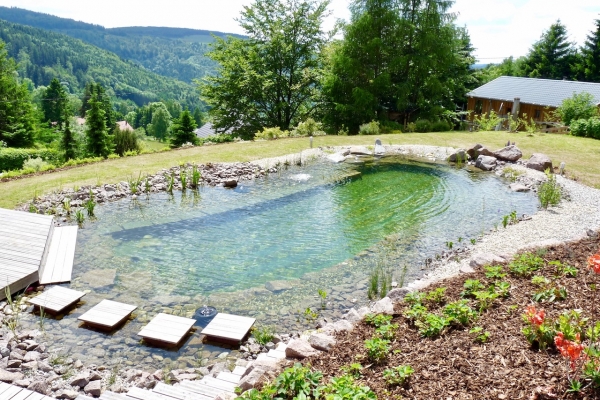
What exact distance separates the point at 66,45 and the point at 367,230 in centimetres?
17151

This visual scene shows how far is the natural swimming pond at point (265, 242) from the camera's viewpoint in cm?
629

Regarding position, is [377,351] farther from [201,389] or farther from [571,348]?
[201,389]

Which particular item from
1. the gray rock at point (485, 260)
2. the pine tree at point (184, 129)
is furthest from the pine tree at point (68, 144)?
the gray rock at point (485, 260)

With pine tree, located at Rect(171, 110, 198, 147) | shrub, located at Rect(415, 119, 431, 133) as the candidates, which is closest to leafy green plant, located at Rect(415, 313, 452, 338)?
shrub, located at Rect(415, 119, 431, 133)

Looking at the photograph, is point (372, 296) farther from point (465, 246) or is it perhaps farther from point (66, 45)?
point (66, 45)

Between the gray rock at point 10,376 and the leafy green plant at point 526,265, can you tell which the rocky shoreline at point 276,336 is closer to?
the gray rock at point 10,376

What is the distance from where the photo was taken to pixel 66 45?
14662 centimetres

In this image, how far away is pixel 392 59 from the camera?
2467 centimetres

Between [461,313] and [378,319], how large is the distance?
0.93m

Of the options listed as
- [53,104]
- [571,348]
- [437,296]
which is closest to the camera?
[571,348]

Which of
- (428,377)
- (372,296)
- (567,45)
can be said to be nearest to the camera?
(428,377)

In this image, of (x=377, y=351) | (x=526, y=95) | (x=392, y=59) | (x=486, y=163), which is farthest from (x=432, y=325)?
(x=526, y=95)

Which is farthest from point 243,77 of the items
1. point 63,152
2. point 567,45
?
point 567,45

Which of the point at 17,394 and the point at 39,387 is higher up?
the point at 17,394
